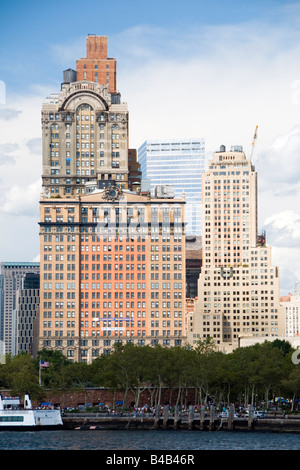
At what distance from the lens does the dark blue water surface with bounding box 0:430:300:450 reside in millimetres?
120000

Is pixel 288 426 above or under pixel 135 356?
under

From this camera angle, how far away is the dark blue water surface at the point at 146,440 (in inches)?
4724

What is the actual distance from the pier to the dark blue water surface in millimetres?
4598

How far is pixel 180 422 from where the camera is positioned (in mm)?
159500

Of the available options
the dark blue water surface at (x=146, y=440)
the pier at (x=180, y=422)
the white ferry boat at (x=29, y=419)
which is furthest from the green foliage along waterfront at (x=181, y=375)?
the dark blue water surface at (x=146, y=440)

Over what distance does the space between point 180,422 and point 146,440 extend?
95.4 feet

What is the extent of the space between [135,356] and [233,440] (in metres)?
43.8

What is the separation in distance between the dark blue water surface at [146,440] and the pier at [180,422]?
4.60 m

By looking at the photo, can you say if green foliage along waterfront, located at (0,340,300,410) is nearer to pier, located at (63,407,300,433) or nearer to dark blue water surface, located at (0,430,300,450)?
pier, located at (63,407,300,433)

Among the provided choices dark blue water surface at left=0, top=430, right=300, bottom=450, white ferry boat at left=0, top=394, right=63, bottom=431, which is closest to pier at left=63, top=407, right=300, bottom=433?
white ferry boat at left=0, top=394, right=63, bottom=431
